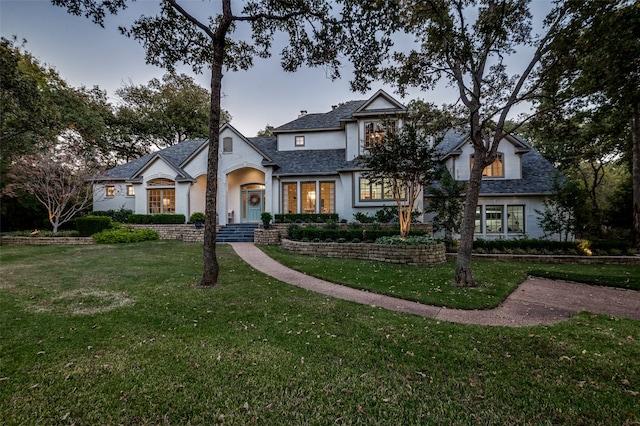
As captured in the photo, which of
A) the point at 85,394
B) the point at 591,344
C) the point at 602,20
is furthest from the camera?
the point at 602,20

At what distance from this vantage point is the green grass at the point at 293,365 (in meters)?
2.35

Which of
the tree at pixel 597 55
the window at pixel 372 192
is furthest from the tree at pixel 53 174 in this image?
the tree at pixel 597 55

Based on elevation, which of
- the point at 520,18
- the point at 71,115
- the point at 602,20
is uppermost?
the point at 71,115

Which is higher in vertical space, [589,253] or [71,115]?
[71,115]

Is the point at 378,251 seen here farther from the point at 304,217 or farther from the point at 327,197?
the point at 327,197

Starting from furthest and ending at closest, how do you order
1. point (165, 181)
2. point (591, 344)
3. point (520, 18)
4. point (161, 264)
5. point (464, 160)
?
point (165, 181) → point (464, 160) → point (161, 264) → point (520, 18) → point (591, 344)

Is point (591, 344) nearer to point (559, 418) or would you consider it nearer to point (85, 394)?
point (559, 418)

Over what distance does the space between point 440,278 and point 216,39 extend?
849cm

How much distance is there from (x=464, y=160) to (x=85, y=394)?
Answer: 17330 mm

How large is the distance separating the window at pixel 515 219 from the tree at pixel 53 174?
24315mm

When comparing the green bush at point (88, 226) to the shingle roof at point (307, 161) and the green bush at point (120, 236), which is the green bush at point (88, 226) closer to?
the green bush at point (120, 236)

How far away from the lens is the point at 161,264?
8.47 meters

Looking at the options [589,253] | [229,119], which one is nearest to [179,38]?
[589,253]

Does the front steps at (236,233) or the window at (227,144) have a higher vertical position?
the window at (227,144)
